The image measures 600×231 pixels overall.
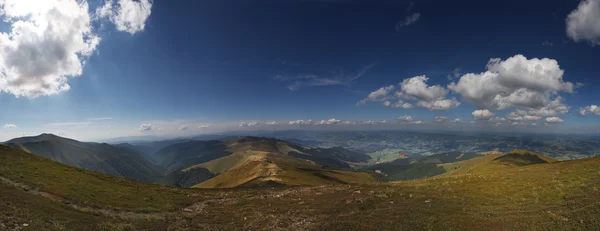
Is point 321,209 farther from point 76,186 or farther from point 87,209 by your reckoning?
point 76,186

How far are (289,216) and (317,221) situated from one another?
6.11 metres

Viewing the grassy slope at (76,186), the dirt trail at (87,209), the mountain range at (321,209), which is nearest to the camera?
the mountain range at (321,209)

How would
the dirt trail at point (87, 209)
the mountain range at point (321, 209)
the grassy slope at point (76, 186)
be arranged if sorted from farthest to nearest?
the grassy slope at point (76, 186) → the dirt trail at point (87, 209) → the mountain range at point (321, 209)

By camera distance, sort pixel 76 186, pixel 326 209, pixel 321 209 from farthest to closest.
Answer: pixel 76 186 < pixel 321 209 < pixel 326 209

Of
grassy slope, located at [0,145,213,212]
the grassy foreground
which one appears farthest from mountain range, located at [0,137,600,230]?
grassy slope, located at [0,145,213,212]

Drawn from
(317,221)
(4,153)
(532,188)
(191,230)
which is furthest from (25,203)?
(532,188)

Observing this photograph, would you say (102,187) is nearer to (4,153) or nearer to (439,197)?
(4,153)

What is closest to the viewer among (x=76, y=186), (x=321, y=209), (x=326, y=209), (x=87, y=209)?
(x=87, y=209)

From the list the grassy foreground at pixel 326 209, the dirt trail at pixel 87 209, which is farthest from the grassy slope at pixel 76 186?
the dirt trail at pixel 87 209

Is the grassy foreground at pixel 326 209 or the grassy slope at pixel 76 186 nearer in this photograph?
the grassy foreground at pixel 326 209

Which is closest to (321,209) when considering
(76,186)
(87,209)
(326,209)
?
(326,209)

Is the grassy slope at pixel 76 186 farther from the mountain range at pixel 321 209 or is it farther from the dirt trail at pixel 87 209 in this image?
the dirt trail at pixel 87 209

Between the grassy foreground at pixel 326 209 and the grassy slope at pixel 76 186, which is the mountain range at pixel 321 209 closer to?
the grassy foreground at pixel 326 209

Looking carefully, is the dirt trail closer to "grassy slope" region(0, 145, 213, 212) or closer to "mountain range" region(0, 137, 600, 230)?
"mountain range" region(0, 137, 600, 230)
